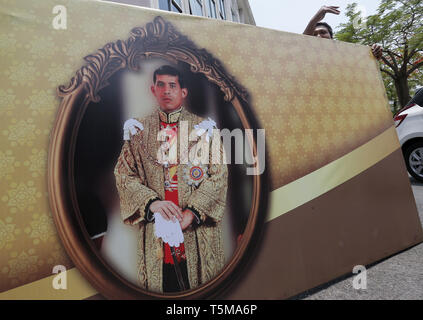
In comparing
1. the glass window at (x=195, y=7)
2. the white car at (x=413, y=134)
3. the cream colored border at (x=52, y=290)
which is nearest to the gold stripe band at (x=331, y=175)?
the cream colored border at (x=52, y=290)

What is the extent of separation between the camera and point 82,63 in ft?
4.49

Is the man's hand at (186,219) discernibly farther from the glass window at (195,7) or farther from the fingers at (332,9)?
the glass window at (195,7)

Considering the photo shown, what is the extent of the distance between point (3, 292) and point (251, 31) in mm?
2304

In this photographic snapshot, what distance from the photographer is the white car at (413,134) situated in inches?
160

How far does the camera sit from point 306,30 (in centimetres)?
279

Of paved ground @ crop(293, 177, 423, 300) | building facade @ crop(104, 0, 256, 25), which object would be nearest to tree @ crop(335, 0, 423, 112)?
building facade @ crop(104, 0, 256, 25)

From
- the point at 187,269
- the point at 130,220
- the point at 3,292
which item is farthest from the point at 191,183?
the point at 3,292

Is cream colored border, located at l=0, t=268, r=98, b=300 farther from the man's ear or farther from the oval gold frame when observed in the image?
the man's ear

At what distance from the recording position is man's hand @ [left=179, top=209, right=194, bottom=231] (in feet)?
4.74

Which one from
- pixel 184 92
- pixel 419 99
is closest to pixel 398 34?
pixel 419 99

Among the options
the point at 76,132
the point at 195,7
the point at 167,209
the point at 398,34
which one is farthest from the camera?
the point at 398,34

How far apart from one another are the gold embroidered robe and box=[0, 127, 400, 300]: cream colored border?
0.34 m

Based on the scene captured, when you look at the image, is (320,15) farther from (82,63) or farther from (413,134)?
(413,134)

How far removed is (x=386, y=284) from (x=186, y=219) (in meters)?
1.55
